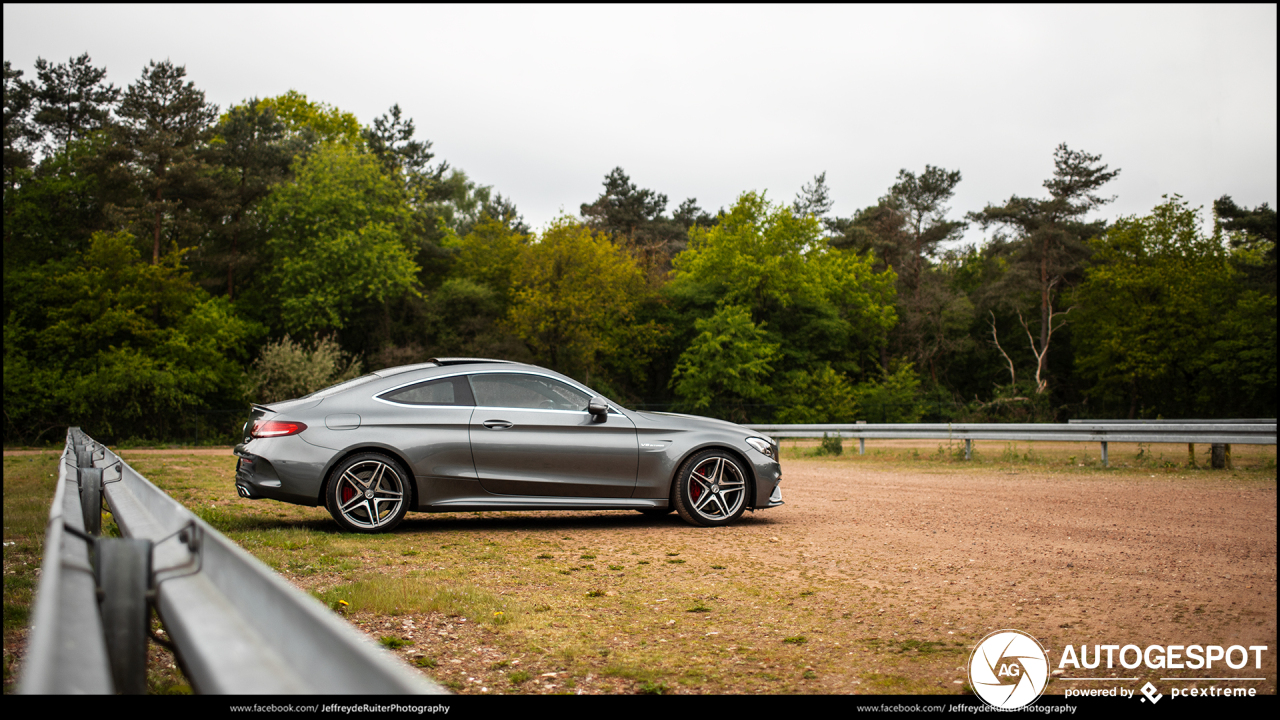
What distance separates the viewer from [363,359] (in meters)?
49.8

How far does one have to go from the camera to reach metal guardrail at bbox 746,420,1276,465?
1455 centimetres

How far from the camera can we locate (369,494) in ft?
26.2

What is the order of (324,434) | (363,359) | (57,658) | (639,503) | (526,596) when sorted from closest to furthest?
1. (57,658)
2. (526,596)
3. (324,434)
4. (639,503)
5. (363,359)


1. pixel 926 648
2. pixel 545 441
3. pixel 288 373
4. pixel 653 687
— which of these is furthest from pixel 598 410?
pixel 288 373

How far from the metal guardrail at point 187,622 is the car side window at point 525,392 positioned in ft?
16.9

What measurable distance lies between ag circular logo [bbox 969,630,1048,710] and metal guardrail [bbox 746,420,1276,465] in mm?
11348

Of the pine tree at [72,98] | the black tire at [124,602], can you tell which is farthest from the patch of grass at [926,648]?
the pine tree at [72,98]

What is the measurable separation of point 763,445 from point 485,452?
2.70m

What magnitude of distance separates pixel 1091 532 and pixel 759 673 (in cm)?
552

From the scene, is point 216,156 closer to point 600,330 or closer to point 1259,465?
point 600,330

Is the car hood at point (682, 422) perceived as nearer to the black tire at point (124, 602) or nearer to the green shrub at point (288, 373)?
the black tire at point (124, 602)

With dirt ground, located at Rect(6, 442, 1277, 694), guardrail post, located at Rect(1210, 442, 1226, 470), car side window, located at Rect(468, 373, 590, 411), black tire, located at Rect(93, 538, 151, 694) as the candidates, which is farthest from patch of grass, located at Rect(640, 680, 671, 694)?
guardrail post, located at Rect(1210, 442, 1226, 470)

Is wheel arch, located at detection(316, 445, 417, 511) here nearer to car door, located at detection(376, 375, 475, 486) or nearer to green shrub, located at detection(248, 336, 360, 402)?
car door, located at detection(376, 375, 475, 486)
